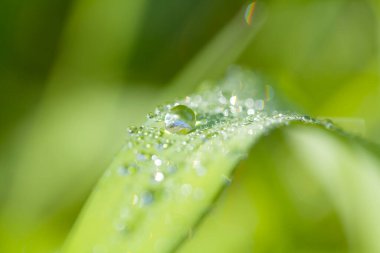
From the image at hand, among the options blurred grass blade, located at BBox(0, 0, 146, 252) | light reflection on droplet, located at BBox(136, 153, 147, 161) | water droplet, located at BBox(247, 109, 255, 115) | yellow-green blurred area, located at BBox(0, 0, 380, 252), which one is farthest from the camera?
yellow-green blurred area, located at BBox(0, 0, 380, 252)

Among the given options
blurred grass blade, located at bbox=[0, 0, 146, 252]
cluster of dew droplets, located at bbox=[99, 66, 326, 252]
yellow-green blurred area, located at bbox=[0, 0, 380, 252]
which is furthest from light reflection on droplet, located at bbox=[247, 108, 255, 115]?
blurred grass blade, located at bbox=[0, 0, 146, 252]

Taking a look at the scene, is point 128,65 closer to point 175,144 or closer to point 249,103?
point 249,103

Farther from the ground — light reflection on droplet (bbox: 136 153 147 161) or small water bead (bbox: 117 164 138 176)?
light reflection on droplet (bbox: 136 153 147 161)

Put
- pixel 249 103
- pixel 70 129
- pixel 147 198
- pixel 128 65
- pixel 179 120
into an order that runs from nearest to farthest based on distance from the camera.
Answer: pixel 147 198
pixel 179 120
pixel 249 103
pixel 70 129
pixel 128 65

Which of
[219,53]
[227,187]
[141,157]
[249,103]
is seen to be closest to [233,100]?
[249,103]

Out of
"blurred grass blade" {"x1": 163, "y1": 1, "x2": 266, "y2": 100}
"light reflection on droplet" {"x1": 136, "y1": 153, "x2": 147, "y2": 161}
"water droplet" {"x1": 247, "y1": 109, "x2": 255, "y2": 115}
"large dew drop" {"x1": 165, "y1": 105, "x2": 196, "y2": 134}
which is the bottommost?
"light reflection on droplet" {"x1": 136, "y1": 153, "x2": 147, "y2": 161}

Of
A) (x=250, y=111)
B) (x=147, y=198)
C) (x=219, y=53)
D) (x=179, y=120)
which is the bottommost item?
(x=147, y=198)

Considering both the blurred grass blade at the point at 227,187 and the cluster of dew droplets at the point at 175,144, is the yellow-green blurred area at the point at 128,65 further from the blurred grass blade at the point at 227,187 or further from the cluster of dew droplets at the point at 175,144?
the cluster of dew droplets at the point at 175,144

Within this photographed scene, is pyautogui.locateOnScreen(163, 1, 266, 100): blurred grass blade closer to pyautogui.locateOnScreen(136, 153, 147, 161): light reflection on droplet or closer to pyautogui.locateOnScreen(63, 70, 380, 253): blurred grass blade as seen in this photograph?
pyautogui.locateOnScreen(63, 70, 380, 253): blurred grass blade

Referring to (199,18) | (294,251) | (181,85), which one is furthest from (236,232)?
(199,18)
